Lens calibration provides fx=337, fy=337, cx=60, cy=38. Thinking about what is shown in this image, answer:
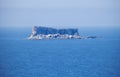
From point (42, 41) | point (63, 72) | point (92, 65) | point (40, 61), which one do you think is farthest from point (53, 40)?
point (63, 72)

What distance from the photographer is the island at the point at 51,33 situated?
66.0 ft

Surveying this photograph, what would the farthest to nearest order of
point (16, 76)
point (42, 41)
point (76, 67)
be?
point (42, 41), point (76, 67), point (16, 76)

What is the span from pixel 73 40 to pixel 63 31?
2.93ft

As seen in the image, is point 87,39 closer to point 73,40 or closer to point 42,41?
point 73,40

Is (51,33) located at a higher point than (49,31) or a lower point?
lower

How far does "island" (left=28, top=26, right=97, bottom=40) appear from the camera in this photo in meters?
20.1

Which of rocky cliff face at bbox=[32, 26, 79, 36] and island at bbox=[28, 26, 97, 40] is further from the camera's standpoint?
island at bbox=[28, 26, 97, 40]

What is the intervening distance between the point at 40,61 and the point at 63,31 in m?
9.14

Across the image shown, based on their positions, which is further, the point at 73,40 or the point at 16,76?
the point at 73,40

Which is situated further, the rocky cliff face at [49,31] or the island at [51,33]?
the island at [51,33]

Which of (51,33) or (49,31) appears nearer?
(49,31)

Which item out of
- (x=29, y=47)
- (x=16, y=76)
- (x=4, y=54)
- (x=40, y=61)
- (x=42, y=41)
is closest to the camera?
A: (x=16, y=76)

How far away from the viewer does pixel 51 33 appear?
2053 cm

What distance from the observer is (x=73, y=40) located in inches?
819
